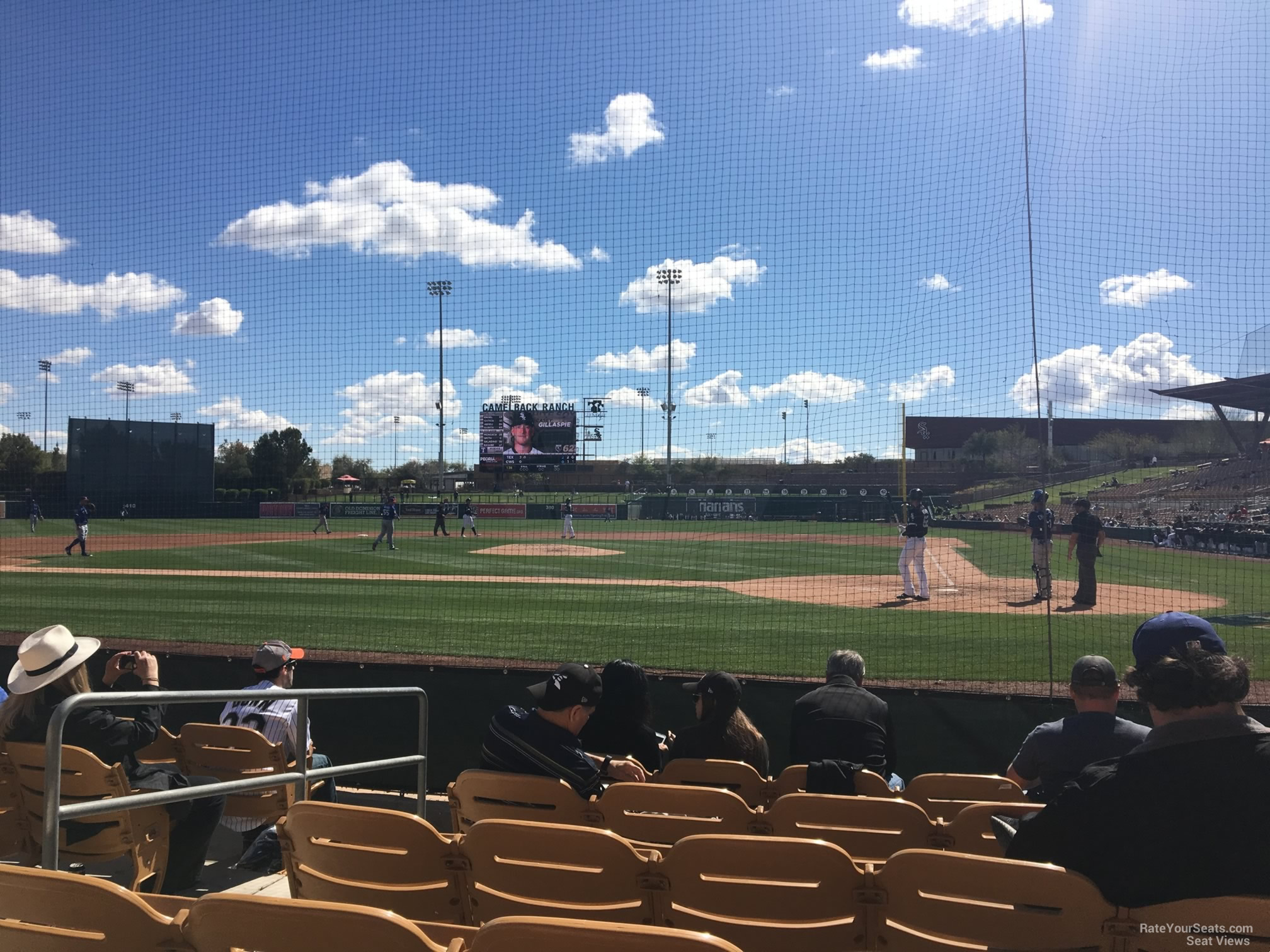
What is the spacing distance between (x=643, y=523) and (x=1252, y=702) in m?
35.2

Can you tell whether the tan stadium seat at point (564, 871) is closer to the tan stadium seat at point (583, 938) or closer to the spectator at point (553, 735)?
the tan stadium seat at point (583, 938)

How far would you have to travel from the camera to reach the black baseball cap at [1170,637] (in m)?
3.13

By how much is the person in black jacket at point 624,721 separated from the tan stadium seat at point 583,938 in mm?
3301

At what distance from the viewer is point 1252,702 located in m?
6.53

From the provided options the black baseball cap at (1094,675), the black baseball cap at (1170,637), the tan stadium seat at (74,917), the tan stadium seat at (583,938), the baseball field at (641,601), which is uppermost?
the black baseball cap at (1170,637)

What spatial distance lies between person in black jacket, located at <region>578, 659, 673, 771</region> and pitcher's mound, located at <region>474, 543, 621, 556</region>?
20.6 meters

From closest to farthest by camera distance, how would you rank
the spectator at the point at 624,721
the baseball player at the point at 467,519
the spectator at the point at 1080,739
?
the spectator at the point at 1080,739 < the spectator at the point at 624,721 < the baseball player at the point at 467,519

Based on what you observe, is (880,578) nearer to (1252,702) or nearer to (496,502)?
(1252,702)

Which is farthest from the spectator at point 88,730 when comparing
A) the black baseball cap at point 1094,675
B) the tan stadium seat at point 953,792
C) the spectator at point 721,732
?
the black baseball cap at point 1094,675

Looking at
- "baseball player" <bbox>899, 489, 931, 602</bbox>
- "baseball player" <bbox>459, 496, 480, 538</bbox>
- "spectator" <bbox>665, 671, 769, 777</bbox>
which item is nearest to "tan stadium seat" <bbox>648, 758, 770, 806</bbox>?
"spectator" <bbox>665, 671, 769, 777</bbox>

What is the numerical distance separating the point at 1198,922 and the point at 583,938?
1.59 meters

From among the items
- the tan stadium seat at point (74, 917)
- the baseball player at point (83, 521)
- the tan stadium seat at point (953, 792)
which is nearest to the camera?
the tan stadium seat at point (74, 917)

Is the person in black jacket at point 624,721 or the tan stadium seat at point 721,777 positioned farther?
the person in black jacket at point 624,721

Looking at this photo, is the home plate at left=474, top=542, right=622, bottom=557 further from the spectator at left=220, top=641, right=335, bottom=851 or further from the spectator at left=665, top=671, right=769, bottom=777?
the spectator at left=665, top=671, right=769, bottom=777
